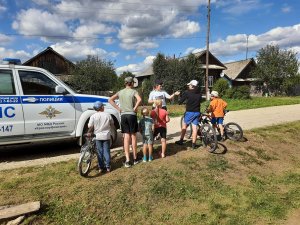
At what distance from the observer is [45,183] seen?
5.99 metres

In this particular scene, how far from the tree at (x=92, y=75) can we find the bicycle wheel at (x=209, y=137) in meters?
23.3

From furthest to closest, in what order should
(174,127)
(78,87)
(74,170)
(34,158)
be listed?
1. (78,87)
2. (174,127)
3. (34,158)
4. (74,170)

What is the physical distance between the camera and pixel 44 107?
7.47 m

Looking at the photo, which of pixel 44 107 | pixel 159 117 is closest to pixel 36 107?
pixel 44 107

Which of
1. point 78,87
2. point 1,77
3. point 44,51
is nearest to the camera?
point 1,77

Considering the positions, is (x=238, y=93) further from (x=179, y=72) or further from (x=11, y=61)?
(x=11, y=61)

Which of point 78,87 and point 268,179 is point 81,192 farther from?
point 78,87

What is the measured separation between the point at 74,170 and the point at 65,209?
1.39 meters

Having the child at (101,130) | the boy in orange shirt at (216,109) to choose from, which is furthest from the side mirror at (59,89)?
the boy in orange shirt at (216,109)

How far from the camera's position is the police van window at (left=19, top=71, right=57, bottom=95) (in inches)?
290

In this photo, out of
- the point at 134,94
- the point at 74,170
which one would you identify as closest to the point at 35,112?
the point at 74,170

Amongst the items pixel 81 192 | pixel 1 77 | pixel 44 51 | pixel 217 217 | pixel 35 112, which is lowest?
pixel 217 217

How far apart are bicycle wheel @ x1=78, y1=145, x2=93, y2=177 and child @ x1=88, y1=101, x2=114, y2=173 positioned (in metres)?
0.23

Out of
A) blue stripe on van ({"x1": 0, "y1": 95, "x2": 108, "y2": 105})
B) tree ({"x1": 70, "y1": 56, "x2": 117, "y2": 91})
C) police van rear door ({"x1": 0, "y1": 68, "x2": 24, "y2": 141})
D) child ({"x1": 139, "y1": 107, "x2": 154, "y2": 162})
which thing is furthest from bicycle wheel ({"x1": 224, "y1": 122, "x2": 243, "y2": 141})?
tree ({"x1": 70, "y1": 56, "x2": 117, "y2": 91})
